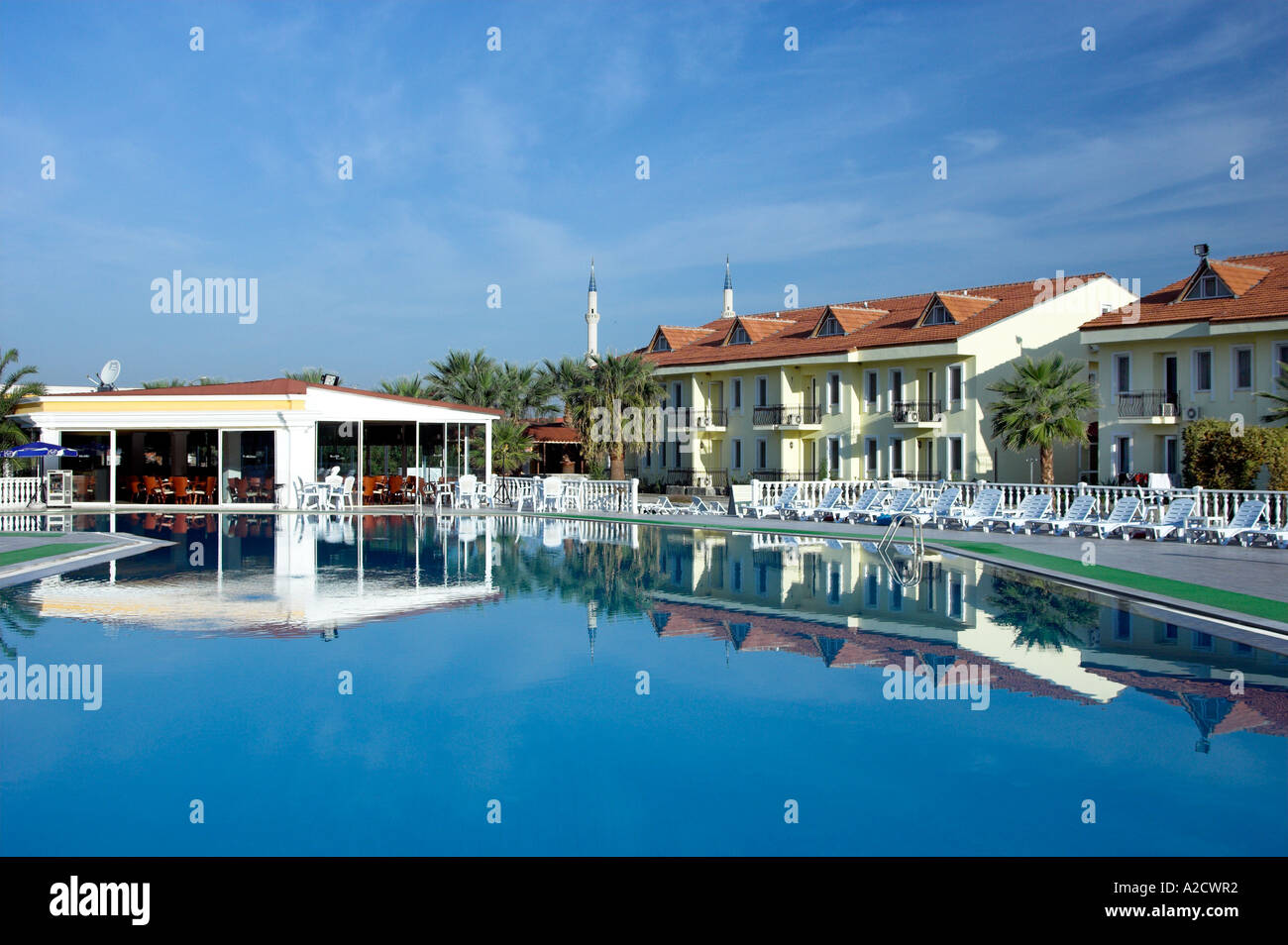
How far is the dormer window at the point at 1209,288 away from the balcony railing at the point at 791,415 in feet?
43.5

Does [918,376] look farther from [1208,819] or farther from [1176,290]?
[1208,819]

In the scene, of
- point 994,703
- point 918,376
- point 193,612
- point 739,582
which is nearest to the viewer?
point 994,703

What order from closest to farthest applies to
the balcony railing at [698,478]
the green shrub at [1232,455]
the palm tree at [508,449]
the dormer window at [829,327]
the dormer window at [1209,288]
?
the green shrub at [1232,455] → the dormer window at [1209,288] → the palm tree at [508,449] → the dormer window at [829,327] → the balcony railing at [698,478]

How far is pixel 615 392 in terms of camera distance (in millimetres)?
40344

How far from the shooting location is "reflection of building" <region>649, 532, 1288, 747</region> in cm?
850

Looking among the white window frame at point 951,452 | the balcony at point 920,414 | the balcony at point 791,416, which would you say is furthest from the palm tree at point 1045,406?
the balcony at point 791,416

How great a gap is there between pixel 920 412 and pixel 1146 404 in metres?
7.34

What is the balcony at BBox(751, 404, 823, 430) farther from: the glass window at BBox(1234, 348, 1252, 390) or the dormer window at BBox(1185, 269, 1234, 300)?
the glass window at BBox(1234, 348, 1252, 390)

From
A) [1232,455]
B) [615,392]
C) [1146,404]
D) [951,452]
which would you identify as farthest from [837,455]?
[1232,455]

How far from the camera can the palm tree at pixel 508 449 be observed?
37.8 metres

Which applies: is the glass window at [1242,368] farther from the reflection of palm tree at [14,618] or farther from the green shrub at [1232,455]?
the reflection of palm tree at [14,618]

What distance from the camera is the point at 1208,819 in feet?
19.0
